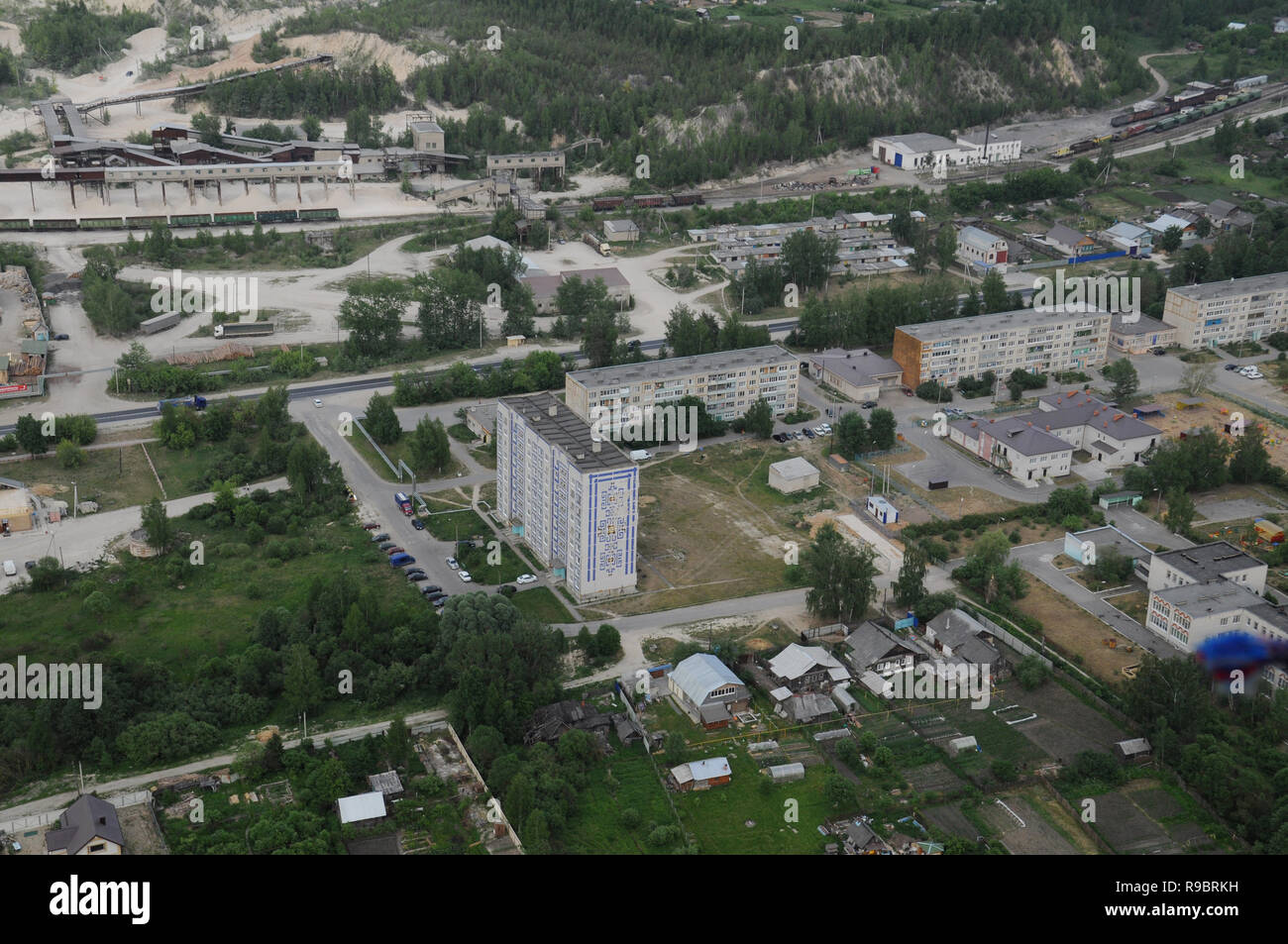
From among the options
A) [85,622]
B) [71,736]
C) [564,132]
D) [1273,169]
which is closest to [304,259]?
[564,132]

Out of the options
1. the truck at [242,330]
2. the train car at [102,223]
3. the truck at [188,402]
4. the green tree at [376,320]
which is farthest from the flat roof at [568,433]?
the train car at [102,223]

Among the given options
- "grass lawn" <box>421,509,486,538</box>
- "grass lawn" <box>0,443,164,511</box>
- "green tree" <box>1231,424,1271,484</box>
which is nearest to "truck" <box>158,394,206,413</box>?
"grass lawn" <box>0,443,164,511</box>

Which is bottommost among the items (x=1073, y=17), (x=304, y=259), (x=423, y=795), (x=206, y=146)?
(x=423, y=795)

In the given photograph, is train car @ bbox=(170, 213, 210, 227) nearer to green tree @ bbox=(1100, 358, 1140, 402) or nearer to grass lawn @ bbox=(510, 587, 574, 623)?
grass lawn @ bbox=(510, 587, 574, 623)

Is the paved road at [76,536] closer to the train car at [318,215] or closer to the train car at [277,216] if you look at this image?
the train car at [277,216]

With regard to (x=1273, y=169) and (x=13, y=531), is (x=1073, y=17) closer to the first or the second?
(x=1273, y=169)

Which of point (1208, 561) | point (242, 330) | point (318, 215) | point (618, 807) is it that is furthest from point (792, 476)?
point (318, 215)
